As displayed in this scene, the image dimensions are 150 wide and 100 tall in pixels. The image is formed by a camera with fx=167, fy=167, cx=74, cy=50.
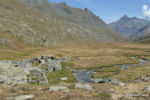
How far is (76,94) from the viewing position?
2244cm

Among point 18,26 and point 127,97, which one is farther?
point 18,26

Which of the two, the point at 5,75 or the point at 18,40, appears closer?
the point at 5,75

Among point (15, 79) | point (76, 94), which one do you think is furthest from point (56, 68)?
point (76, 94)

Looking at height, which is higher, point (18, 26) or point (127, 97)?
point (18, 26)

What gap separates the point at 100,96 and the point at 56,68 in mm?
40846

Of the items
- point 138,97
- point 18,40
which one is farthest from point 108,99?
point 18,40

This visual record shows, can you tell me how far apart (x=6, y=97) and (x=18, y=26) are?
564 ft

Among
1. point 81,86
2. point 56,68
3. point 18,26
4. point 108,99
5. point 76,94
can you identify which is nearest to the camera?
point 108,99

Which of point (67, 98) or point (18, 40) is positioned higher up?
point (18, 40)

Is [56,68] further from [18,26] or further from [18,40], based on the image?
[18,26]

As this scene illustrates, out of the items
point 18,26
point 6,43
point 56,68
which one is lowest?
point 56,68

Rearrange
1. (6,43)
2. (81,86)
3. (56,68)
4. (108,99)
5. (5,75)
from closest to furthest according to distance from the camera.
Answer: (108,99) < (81,86) < (5,75) < (56,68) < (6,43)

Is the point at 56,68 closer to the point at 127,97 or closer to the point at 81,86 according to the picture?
the point at 81,86

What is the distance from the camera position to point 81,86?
2716 centimetres
